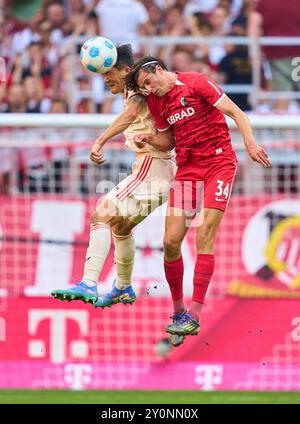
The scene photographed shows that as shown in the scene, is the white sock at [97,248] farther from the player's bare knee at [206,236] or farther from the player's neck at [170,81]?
the player's neck at [170,81]

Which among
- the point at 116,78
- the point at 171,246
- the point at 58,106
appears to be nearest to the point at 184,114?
the point at 116,78

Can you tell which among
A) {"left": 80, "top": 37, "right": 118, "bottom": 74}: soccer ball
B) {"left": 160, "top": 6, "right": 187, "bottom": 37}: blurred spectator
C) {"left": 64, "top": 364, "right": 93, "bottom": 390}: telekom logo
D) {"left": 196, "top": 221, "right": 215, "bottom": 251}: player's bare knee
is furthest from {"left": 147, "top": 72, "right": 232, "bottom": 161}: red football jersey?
{"left": 160, "top": 6, "right": 187, "bottom": 37}: blurred spectator

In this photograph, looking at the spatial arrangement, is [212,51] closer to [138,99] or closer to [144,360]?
[144,360]

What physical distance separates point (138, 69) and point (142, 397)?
4947 millimetres

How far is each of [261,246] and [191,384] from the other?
1790 millimetres

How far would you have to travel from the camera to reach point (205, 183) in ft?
38.6

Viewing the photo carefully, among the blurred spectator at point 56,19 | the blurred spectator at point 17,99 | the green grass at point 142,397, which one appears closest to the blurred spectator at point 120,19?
the blurred spectator at point 56,19

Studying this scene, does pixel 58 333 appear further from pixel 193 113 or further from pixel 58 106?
pixel 193 113

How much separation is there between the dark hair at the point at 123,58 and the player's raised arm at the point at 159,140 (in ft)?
2.02

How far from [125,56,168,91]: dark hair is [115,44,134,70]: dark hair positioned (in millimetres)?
180

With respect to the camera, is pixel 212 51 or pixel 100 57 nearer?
pixel 100 57

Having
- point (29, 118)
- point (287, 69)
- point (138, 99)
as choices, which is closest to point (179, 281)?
point (138, 99)
